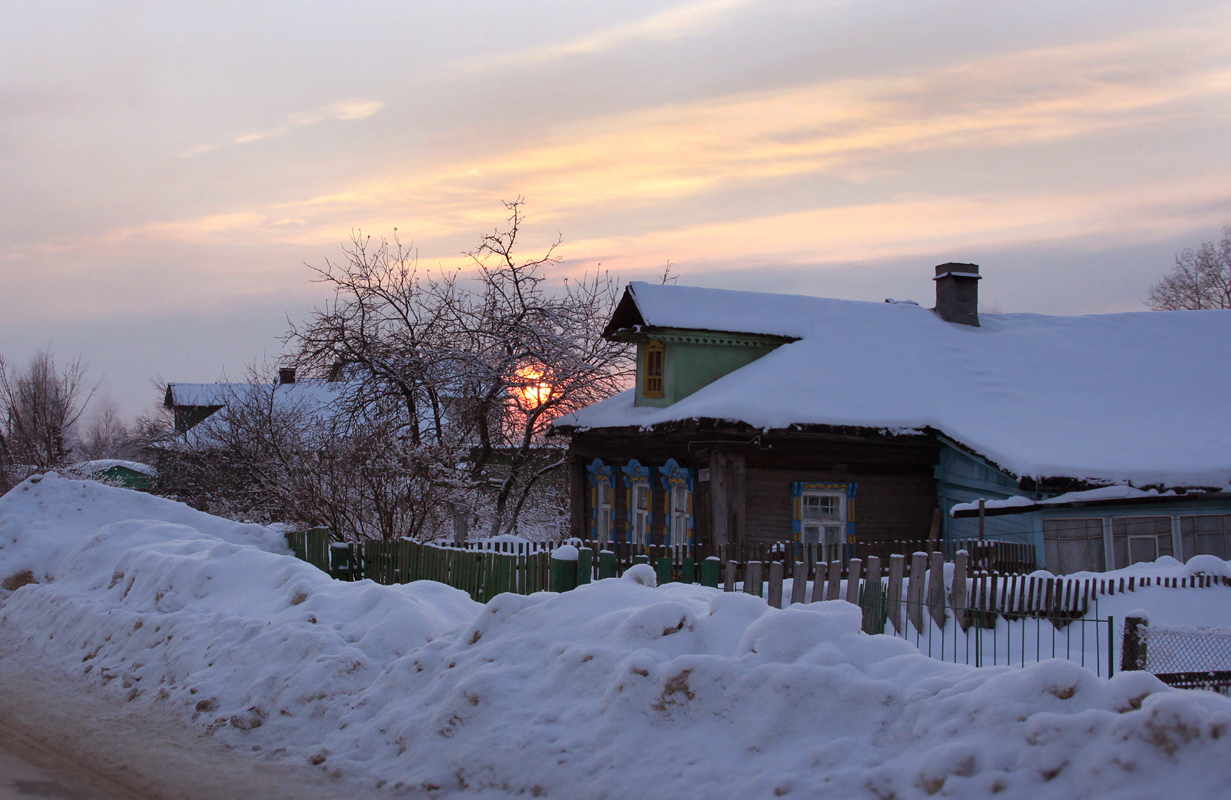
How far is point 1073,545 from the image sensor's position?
15883 mm

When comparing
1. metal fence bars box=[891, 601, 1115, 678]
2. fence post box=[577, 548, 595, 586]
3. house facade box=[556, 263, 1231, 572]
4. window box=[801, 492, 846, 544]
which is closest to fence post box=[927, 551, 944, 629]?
metal fence bars box=[891, 601, 1115, 678]

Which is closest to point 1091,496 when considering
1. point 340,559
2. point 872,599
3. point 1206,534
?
point 1206,534

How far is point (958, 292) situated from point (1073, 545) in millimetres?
8916

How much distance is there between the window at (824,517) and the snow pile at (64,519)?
30.5 ft

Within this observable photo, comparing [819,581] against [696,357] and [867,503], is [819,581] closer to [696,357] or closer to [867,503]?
[867,503]

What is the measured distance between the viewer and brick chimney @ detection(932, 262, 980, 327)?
76.2 ft

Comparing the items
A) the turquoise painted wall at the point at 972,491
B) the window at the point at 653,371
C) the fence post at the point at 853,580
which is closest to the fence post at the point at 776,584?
the fence post at the point at 853,580

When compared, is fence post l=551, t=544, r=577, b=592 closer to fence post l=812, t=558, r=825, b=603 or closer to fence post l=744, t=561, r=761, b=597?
fence post l=744, t=561, r=761, b=597

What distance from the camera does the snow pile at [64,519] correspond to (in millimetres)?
13133

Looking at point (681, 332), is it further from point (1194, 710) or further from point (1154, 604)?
point (1194, 710)

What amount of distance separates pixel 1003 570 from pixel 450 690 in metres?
9.30


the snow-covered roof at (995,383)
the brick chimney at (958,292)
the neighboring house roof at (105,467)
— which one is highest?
the brick chimney at (958,292)

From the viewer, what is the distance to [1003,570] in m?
13.2

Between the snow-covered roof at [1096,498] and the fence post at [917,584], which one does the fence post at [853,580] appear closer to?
the fence post at [917,584]
